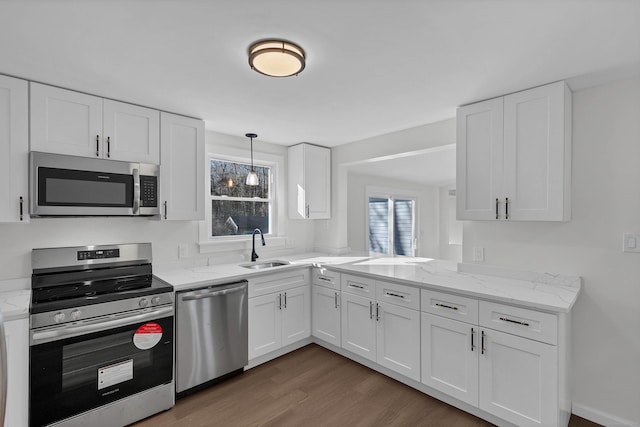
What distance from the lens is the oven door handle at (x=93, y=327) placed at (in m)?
1.90

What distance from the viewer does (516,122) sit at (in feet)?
7.69

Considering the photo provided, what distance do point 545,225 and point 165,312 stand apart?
115 inches

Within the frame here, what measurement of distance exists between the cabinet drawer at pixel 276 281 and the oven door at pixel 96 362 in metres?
0.77

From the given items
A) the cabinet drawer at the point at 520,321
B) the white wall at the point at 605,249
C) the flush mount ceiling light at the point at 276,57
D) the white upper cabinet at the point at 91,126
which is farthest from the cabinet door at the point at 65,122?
the white wall at the point at 605,249

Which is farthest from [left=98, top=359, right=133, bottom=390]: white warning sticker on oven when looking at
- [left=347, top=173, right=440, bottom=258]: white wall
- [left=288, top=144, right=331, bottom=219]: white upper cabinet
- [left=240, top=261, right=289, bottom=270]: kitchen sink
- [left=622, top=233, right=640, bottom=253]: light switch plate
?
[left=622, top=233, right=640, bottom=253]: light switch plate

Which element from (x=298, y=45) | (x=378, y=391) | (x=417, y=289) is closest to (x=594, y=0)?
(x=298, y=45)

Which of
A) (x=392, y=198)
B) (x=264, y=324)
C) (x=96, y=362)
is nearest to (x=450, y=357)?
(x=264, y=324)

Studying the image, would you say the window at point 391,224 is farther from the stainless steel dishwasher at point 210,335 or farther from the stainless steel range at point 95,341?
the stainless steel range at point 95,341

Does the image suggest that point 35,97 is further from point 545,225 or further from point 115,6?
point 545,225

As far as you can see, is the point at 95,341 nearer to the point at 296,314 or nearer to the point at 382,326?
the point at 296,314

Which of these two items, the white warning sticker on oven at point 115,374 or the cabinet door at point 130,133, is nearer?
the white warning sticker on oven at point 115,374

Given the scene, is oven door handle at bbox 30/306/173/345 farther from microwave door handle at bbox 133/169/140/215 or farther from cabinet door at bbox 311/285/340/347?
cabinet door at bbox 311/285/340/347

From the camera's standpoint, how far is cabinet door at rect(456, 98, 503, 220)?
2445 millimetres

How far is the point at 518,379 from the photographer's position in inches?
79.7
